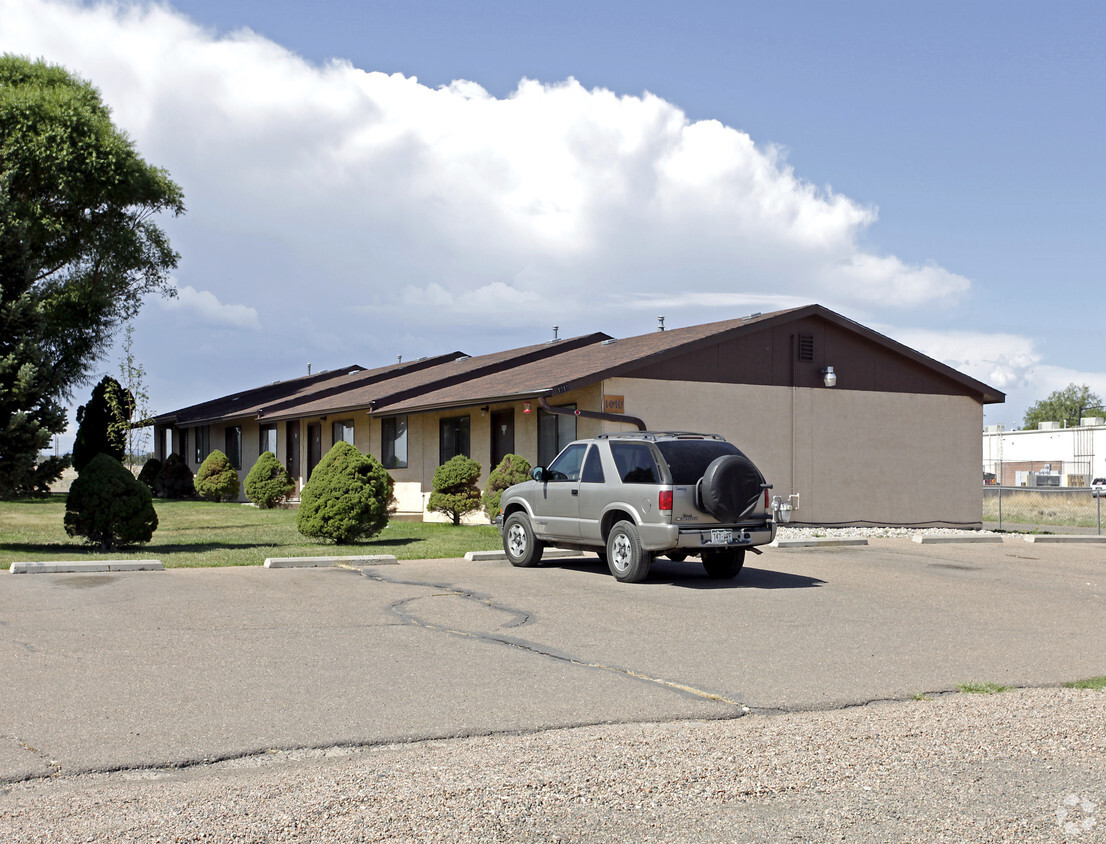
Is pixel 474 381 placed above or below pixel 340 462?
above

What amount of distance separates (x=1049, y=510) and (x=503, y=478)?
2571cm

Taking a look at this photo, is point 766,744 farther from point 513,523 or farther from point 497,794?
point 513,523

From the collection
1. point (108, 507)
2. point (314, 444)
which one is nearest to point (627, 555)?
point (108, 507)

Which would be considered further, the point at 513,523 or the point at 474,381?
the point at 474,381

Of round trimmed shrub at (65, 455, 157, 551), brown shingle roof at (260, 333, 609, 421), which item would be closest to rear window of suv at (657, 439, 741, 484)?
round trimmed shrub at (65, 455, 157, 551)

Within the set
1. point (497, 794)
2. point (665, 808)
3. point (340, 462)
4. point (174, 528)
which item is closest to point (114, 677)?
point (497, 794)

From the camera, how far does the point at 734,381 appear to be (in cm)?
2302

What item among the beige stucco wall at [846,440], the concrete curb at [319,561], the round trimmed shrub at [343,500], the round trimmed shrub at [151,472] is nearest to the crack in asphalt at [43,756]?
the concrete curb at [319,561]

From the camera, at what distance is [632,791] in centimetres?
489

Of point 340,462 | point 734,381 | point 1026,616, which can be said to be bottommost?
point 1026,616

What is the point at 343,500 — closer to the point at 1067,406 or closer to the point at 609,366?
the point at 609,366

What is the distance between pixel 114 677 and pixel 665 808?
4.38 m

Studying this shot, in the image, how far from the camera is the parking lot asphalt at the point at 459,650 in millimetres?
6094

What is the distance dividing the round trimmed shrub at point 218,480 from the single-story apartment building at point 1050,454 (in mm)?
42555
